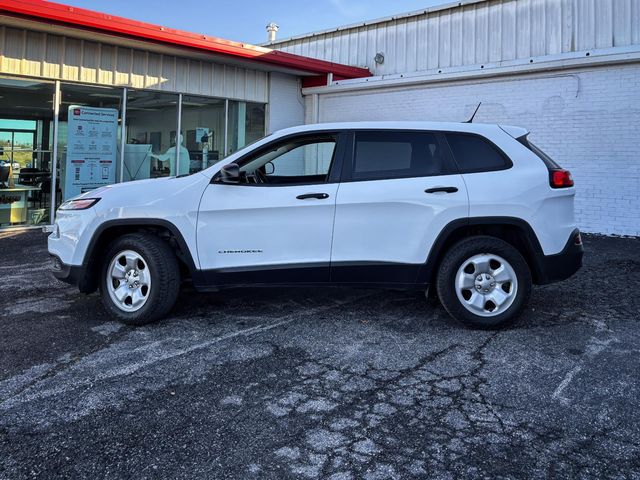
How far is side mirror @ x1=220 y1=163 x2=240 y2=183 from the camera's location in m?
4.44

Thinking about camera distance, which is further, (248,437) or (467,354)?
(467,354)

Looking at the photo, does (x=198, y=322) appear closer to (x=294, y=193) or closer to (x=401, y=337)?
(x=294, y=193)

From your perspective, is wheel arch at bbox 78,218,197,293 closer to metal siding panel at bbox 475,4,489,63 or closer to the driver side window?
the driver side window

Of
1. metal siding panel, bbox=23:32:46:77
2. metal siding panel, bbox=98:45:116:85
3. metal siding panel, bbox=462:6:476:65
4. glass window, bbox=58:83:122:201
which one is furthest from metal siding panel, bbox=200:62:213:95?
metal siding panel, bbox=462:6:476:65

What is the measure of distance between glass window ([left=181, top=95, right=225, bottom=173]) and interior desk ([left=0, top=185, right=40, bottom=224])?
11.2ft

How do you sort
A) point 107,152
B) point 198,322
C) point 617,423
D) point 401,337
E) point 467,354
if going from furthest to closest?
point 107,152, point 198,322, point 401,337, point 467,354, point 617,423

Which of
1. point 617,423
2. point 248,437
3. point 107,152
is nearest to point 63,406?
point 248,437

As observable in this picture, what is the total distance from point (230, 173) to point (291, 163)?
4.28 ft

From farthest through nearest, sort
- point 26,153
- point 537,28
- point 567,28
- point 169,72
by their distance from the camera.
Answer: point 537,28 → point 567,28 → point 169,72 → point 26,153

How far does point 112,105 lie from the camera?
10938 mm

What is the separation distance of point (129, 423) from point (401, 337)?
7.62ft

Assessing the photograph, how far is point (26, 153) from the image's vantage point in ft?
33.9

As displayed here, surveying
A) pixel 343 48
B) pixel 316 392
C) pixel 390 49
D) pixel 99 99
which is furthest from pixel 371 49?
pixel 316 392

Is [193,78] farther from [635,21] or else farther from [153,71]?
[635,21]
